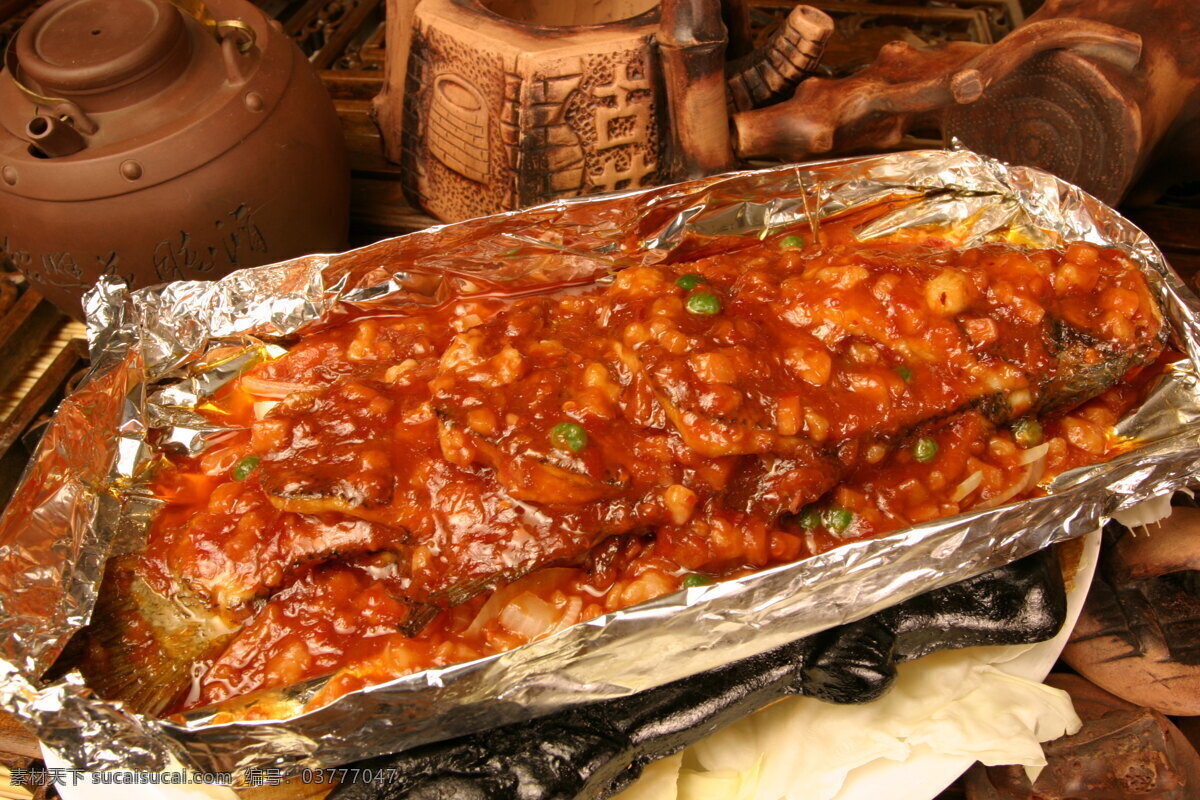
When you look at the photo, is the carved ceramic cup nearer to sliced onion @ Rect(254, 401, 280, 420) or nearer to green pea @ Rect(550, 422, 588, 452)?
sliced onion @ Rect(254, 401, 280, 420)

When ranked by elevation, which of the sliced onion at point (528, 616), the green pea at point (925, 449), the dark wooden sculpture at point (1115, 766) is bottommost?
the dark wooden sculpture at point (1115, 766)

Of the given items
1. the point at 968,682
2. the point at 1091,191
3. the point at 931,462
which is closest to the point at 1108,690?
the point at 968,682

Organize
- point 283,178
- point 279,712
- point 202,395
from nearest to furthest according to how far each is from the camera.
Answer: point 279,712, point 202,395, point 283,178

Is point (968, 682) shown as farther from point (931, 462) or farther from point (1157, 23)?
point (1157, 23)

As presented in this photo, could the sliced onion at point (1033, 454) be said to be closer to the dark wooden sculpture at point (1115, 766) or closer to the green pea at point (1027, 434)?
the green pea at point (1027, 434)

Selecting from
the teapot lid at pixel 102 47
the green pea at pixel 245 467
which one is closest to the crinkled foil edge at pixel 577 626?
the green pea at pixel 245 467

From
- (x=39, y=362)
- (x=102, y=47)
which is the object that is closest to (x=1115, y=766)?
(x=102, y=47)

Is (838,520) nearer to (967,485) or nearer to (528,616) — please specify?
(967,485)
